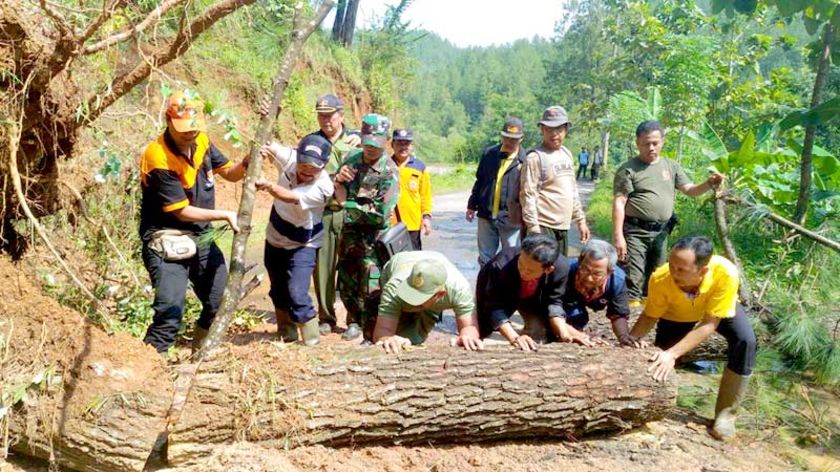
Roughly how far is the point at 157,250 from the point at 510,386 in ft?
6.93

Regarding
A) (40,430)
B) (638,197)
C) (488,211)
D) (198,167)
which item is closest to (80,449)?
(40,430)

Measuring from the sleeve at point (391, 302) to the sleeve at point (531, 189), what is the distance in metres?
1.60

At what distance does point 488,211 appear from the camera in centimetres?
559

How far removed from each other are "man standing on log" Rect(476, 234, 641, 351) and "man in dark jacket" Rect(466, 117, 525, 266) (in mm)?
1215

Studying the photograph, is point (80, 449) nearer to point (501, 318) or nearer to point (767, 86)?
point (501, 318)

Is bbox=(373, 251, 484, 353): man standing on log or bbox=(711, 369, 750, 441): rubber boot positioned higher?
bbox=(373, 251, 484, 353): man standing on log

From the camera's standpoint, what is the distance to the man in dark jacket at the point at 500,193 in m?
5.41

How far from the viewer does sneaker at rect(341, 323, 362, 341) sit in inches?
193

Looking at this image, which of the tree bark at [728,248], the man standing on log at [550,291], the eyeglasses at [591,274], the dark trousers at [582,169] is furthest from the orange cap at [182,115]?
the dark trousers at [582,169]

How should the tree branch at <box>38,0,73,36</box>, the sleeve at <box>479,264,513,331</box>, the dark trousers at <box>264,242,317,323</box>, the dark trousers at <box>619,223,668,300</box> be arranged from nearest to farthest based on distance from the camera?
the tree branch at <box>38,0,73,36</box>
the sleeve at <box>479,264,513,331</box>
the dark trousers at <box>264,242,317,323</box>
the dark trousers at <box>619,223,668,300</box>

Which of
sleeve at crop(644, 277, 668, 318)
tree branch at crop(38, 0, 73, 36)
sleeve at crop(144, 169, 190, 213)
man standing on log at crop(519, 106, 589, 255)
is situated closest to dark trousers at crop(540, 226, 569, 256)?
man standing on log at crop(519, 106, 589, 255)

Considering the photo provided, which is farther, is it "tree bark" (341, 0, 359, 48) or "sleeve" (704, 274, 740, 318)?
"tree bark" (341, 0, 359, 48)

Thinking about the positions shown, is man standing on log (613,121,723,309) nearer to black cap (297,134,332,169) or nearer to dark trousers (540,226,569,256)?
dark trousers (540,226,569,256)

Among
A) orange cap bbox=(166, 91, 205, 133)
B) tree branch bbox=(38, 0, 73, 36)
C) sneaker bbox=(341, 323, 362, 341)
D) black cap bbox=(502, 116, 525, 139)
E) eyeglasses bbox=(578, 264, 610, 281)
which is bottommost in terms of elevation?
sneaker bbox=(341, 323, 362, 341)
